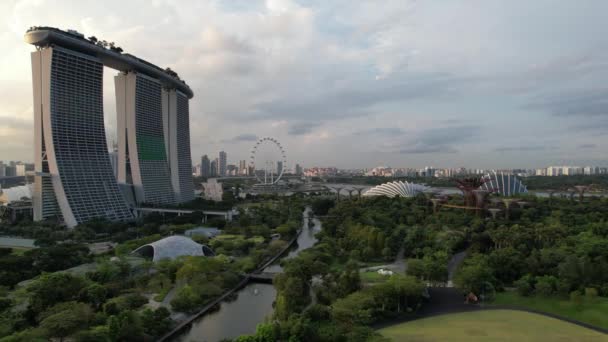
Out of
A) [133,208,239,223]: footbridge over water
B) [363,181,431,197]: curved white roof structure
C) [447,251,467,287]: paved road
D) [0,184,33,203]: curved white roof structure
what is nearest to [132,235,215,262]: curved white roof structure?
[447,251,467,287]: paved road

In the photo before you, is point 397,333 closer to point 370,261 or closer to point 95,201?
point 370,261

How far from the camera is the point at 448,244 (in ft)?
106

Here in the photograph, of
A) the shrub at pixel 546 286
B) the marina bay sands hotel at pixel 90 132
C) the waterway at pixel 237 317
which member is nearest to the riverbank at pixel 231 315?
the waterway at pixel 237 317

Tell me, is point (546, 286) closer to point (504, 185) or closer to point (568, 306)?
point (568, 306)

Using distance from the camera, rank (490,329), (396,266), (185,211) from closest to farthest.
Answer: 1. (490,329)
2. (396,266)
3. (185,211)

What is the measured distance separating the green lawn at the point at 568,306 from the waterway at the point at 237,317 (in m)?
12.8

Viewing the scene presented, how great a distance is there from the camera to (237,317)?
2081cm

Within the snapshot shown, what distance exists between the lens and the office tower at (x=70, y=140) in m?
44.1

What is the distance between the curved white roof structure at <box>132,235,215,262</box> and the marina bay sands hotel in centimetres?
1897

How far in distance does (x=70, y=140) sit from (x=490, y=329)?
47375mm

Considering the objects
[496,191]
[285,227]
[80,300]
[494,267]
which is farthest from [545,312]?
[496,191]

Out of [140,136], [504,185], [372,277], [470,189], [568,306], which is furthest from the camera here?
[504,185]

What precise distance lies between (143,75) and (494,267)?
5409 centimetres

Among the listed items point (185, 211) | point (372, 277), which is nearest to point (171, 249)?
point (372, 277)
